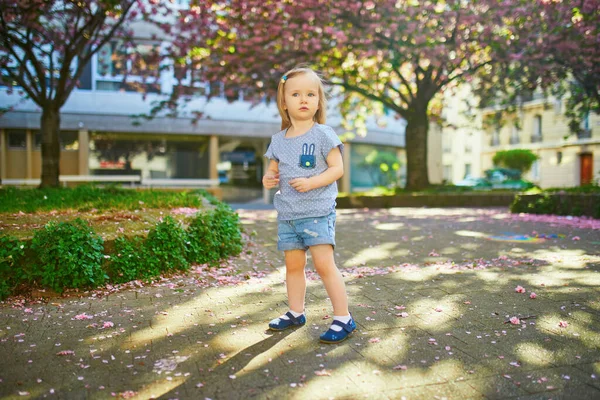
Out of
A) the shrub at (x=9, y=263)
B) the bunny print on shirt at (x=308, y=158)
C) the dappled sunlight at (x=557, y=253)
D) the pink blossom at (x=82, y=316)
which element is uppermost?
the bunny print on shirt at (x=308, y=158)

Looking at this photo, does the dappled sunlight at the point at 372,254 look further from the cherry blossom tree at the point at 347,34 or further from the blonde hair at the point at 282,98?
the cherry blossom tree at the point at 347,34

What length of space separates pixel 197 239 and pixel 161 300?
133cm

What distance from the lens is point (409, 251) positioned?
21.1 feet

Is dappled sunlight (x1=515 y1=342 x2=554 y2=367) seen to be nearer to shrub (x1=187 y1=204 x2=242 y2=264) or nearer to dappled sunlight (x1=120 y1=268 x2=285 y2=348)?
dappled sunlight (x1=120 y1=268 x2=285 y2=348)

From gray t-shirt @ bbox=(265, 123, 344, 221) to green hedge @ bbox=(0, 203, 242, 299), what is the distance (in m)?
1.86

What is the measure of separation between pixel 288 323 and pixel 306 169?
93cm

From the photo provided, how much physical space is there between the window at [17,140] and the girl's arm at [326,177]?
20.8 metres

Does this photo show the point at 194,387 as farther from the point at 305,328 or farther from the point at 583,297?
the point at 583,297

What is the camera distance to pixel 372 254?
626cm

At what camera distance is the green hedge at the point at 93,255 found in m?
4.15

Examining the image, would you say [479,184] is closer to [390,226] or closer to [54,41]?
[390,226]

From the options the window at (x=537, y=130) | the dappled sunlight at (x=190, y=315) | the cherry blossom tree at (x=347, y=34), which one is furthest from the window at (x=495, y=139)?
the dappled sunlight at (x=190, y=315)

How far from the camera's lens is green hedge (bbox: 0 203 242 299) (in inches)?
163

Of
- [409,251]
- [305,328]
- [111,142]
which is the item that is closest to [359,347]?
[305,328]
